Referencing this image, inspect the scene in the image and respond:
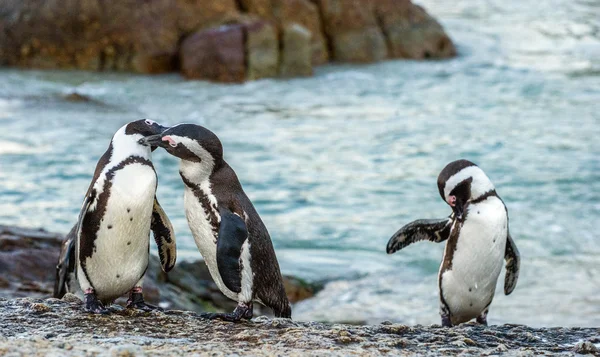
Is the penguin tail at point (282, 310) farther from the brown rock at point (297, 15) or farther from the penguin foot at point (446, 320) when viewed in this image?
the brown rock at point (297, 15)

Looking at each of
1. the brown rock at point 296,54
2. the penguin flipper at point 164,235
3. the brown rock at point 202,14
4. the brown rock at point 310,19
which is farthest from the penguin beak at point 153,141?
the brown rock at point 310,19

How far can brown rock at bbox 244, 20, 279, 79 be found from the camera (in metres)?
16.3

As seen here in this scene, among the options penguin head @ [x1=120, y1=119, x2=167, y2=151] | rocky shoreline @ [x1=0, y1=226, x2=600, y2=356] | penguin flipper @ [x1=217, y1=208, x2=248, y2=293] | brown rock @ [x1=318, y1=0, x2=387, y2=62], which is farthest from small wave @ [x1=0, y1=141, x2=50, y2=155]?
penguin flipper @ [x1=217, y1=208, x2=248, y2=293]

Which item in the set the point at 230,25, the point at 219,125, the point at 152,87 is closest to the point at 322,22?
the point at 230,25

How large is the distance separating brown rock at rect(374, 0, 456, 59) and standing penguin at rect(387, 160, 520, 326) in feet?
45.2

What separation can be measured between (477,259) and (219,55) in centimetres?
1196

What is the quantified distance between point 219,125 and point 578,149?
481cm

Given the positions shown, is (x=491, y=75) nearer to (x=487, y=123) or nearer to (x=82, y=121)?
(x=487, y=123)

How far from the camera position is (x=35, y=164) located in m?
11.6

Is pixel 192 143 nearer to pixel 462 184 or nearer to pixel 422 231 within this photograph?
pixel 462 184

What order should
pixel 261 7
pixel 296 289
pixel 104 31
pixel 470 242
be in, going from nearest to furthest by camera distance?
pixel 470 242 → pixel 296 289 → pixel 104 31 → pixel 261 7

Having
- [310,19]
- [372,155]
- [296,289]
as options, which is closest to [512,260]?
[296,289]

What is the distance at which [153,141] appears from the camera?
162 inches

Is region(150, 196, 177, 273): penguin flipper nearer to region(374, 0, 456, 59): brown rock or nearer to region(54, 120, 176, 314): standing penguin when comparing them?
region(54, 120, 176, 314): standing penguin
